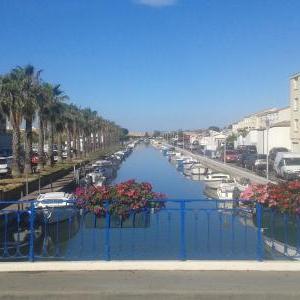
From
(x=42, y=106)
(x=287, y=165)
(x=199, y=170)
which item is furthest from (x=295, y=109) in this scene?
(x=42, y=106)

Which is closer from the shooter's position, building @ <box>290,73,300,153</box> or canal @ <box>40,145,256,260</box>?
canal @ <box>40,145,256,260</box>

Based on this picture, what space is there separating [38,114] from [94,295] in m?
46.4

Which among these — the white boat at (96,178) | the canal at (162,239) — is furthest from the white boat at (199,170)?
the canal at (162,239)

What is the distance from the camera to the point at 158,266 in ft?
30.3

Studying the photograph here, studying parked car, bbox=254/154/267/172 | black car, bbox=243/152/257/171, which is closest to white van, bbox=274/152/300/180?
parked car, bbox=254/154/267/172

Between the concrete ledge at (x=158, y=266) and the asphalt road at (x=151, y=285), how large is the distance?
0.13 meters

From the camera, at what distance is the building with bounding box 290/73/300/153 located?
6028 centimetres

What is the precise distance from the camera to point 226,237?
17453 mm

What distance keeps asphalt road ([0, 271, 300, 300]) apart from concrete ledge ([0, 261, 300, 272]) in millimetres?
131

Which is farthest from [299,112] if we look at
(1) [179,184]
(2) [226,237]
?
(2) [226,237]

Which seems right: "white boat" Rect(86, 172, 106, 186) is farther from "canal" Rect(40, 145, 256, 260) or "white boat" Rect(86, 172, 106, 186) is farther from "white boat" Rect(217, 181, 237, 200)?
"canal" Rect(40, 145, 256, 260)

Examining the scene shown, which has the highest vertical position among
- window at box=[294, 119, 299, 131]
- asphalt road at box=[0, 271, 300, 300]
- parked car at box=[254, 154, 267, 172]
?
window at box=[294, 119, 299, 131]

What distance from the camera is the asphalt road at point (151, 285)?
8047mm

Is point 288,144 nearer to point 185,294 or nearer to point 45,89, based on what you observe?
point 45,89
